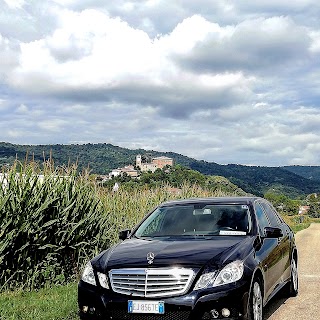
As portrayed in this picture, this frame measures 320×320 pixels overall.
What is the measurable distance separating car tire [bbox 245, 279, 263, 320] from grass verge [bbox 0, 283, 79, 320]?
88.1 inches

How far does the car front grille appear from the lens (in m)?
5.39

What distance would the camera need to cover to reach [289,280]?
834cm

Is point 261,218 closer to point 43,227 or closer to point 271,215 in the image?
point 271,215

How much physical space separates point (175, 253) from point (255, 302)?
3.51 feet

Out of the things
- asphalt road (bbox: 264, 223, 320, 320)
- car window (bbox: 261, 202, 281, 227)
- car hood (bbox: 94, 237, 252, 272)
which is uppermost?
car window (bbox: 261, 202, 281, 227)

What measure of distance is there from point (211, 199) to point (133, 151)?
149 meters

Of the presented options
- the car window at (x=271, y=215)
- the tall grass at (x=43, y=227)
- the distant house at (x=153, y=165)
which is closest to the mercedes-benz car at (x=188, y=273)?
the car window at (x=271, y=215)

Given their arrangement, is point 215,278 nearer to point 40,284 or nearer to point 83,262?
point 40,284

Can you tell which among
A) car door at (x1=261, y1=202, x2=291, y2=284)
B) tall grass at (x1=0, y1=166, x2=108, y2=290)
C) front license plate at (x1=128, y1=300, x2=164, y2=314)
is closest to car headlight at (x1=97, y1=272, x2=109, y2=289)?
front license plate at (x1=128, y1=300, x2=164, y2=314)

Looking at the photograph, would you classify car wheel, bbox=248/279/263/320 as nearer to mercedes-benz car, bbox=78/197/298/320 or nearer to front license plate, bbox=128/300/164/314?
mercedes-benz car, bbox=78/197/298/320

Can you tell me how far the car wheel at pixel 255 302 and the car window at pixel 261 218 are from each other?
3.54 ft

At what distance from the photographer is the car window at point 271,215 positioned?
828 centimetres

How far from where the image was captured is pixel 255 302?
594 cm

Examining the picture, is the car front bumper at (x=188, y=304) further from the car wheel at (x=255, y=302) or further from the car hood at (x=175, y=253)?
the car hood at (x=175, y=253)
